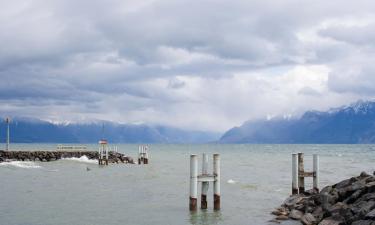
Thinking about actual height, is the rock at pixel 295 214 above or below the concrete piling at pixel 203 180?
below

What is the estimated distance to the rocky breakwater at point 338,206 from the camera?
19359 mm

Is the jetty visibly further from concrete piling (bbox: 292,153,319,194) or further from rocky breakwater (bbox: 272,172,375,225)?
rocky breakwater (bbox: 272,172,375,225)

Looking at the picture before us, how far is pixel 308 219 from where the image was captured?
21.5 m

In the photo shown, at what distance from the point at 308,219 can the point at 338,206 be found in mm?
1366

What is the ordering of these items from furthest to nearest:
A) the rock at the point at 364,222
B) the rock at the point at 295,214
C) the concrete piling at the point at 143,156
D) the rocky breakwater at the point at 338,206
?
the concrete piling at the point at 143,156 → the rock at the point at 295,214 → the rocky breakwater at the point at 338,206 → the rock at the point at 364,222

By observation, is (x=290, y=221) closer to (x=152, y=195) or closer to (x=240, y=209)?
(x=240, y=209)

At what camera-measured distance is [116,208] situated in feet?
90.9

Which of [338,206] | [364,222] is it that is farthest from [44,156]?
[364,222]

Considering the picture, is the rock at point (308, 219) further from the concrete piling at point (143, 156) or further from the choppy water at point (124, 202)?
the concrete piling at point (143, 156)

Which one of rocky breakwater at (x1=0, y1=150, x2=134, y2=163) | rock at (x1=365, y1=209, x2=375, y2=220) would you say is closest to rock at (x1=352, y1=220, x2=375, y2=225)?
rock at (x1=365, y1=209, x2=375, y2=220)

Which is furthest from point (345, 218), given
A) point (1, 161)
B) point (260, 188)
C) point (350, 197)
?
point (1, 161)

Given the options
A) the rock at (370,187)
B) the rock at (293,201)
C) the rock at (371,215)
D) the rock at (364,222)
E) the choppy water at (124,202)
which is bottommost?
the choppy water at (124,202)

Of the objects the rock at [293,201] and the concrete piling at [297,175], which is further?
the concrete piling at [297,175]

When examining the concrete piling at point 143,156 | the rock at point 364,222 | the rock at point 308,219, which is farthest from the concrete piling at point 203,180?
the concrete piling at point 143,156
